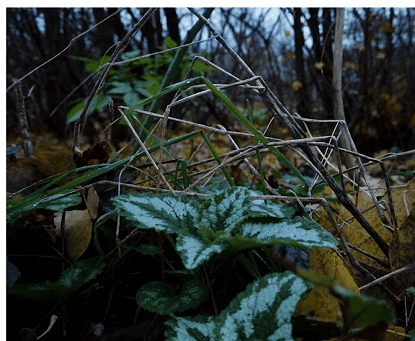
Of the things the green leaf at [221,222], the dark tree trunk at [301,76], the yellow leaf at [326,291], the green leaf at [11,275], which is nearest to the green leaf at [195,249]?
the green leaf at [221,222]

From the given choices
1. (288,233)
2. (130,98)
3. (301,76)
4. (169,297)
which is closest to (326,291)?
(288,233)

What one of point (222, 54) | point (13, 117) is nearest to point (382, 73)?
point (222, 54)

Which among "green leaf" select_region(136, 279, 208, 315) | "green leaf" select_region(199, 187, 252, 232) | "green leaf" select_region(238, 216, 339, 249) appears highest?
"green leaf" select_region(199, 187, 252, 232)

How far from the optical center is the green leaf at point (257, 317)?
1.09 ft

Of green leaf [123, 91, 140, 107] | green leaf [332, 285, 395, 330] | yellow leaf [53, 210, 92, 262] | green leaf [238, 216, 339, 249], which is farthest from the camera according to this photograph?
green leaf [123, 91, 140, 107]

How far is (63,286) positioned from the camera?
0.44 m

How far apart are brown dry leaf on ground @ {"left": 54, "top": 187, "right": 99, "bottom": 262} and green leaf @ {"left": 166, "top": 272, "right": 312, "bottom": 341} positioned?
228 millimetres

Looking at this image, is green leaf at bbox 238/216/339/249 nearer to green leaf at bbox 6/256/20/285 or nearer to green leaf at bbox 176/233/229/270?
green leaf at bbox 176/233/229/270

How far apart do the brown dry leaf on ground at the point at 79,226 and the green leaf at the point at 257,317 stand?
0.75 feet

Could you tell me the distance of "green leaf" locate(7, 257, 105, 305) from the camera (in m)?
0.44

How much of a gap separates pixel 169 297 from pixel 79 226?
0.21 meters

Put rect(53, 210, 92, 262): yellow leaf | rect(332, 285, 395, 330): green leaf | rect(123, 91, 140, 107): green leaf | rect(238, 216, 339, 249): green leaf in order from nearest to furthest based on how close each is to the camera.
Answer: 1. rect(332, 285, 395, 330): green leaf
2. rect(238, 216, 339, 249): green leaf
3. rect(53, 210, 92, 262): yellow leaf
4. rect(123, 91, 140, 107): green leaf

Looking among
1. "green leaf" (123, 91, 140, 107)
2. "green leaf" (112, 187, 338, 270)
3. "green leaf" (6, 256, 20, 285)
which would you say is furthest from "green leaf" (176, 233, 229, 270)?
"green leaf" (123, 91, 140, 107)

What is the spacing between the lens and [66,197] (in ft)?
1.71
